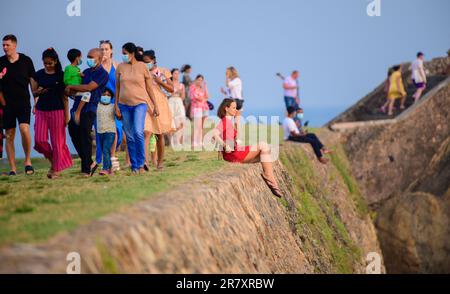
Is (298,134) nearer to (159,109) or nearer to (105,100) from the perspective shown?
(159,109)

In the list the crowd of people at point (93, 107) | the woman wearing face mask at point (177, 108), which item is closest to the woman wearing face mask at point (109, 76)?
the crowd of people at point (93, 107)

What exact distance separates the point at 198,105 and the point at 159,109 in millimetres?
6844

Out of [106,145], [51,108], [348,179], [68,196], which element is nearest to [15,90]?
[51,108]

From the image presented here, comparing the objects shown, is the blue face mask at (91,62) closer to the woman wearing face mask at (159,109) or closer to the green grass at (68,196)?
the woman wearing face mask at (159,109)

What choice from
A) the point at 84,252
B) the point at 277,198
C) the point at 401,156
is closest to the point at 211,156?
the point at 277,198

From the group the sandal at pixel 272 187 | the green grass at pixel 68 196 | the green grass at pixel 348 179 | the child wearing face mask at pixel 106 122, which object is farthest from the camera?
the green grass at pixel 348 179

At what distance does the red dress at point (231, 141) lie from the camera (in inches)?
495

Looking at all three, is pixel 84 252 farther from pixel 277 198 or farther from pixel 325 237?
pixel 325 237

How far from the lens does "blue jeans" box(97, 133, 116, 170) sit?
43.0ft

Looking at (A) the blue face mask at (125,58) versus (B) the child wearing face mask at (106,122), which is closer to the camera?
(A) the blue face mask at (125,58)

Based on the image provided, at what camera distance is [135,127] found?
12.9 meters

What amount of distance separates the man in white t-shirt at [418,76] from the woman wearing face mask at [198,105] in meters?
11.7
